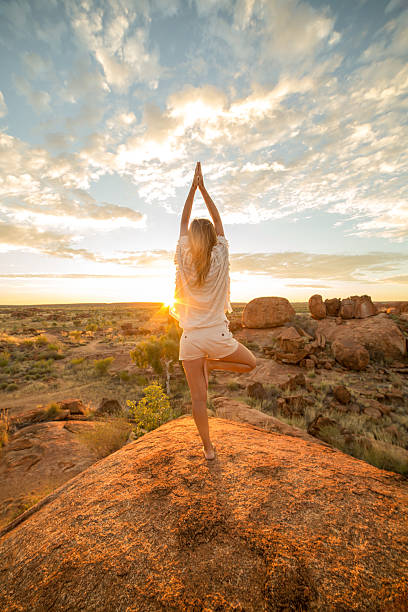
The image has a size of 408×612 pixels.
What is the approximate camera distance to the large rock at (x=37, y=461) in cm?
375

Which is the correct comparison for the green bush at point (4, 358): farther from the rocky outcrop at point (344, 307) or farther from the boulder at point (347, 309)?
the boulder at point (347, 309)

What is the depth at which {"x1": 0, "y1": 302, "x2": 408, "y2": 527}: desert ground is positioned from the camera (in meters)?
4.52

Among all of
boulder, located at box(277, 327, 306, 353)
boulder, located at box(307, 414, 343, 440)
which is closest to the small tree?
boulder, located at box(307, 414, 343, 440)

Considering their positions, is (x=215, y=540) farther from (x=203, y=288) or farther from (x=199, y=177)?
(x=199, y=177)

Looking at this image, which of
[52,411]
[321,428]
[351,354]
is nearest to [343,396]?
[321,428]

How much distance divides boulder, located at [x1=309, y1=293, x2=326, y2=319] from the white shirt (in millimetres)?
18927

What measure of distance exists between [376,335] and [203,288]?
1543 centimetres

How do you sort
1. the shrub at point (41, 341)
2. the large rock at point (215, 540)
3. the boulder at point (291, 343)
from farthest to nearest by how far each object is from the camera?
the shrub at point (41, 341)
the boulder at point (291, 343)
the large rock at point (215, 540)

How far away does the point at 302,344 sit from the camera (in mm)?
15055

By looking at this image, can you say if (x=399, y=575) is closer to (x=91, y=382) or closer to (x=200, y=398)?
(x=200, y=398)

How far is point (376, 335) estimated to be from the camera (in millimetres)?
14094

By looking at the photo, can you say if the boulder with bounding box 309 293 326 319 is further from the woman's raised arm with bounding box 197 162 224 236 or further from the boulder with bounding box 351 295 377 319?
the woman's raised arm with bounding box 197 162 224 236

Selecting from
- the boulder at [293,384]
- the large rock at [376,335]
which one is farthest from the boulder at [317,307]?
the boulder at [293,384]

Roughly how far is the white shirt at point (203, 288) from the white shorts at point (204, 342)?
2.2 inches
